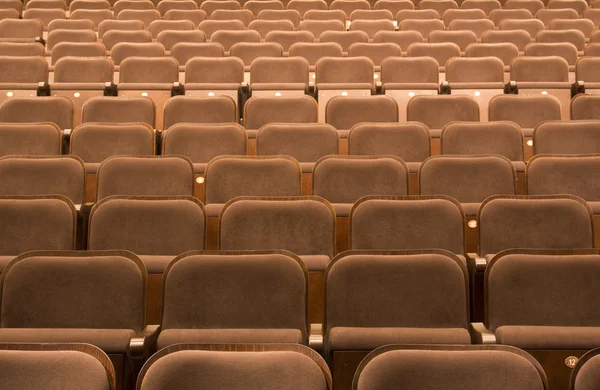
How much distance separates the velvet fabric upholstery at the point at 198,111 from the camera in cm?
89

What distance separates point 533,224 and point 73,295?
0.37 m

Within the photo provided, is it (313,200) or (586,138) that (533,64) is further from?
(313,200)

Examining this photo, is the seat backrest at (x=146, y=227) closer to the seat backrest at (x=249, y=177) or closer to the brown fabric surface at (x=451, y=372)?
the seat backrest at (x=249, y=177)

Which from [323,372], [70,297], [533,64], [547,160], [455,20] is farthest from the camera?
[455,20]

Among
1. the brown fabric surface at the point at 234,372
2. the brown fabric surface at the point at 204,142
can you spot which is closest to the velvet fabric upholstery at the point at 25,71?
the brown fabric surface at the point at 204,142

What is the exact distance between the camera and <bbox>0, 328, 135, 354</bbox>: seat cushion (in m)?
0.44

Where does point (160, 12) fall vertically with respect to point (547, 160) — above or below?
above

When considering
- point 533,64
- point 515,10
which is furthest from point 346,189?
point 515,10

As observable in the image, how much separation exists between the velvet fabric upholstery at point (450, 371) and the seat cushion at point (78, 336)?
161mm

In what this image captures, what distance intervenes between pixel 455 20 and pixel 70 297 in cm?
106

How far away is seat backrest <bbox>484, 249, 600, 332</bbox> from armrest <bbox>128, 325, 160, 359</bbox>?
23cm

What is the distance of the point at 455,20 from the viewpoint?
4.48 feet

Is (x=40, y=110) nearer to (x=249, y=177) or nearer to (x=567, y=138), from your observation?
(x=249, y=177)

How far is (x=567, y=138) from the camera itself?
799 mm
